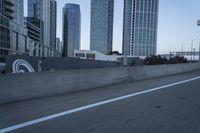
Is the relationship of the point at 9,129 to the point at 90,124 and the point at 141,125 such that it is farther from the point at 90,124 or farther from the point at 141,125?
the point at 141,125

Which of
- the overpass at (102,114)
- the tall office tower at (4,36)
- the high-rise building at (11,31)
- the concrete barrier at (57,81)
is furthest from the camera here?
the high-rise building at (11,31)

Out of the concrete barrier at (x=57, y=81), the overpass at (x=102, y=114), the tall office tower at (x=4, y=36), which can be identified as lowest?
the overpass at (x=102, y=114)

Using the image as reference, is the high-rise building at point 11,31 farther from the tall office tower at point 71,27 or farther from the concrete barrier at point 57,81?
the concrete barrier at point 57,81

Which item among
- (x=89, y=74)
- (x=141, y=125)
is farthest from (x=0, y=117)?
(x=89, y=74)

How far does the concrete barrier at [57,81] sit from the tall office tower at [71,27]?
453ft

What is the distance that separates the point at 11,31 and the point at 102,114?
100 m

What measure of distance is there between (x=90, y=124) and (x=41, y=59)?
549 inches

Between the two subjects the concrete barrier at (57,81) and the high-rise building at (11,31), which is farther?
the high-rise building at (11,31)

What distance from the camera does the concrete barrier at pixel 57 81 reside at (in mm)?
9477

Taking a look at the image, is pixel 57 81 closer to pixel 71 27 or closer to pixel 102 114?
pixel 102 114

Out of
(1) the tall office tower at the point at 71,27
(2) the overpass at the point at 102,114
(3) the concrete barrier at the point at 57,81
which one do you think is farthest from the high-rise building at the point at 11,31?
(2) the overpass at the point at 102,114

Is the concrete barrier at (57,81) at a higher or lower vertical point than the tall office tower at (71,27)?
lower

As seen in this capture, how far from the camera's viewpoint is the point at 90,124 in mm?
6566

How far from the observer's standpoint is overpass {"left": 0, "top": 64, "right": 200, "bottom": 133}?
6.29m
